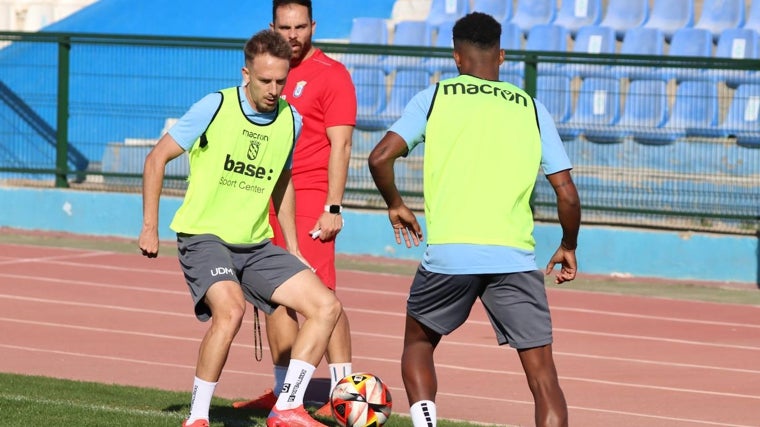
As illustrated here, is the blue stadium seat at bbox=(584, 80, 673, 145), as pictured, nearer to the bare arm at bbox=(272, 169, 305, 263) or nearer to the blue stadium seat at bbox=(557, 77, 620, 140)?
the blue stadium seat at bbox=(557, 77, 620, 140)

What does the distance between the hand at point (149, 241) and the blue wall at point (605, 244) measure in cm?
986

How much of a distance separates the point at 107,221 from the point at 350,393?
12.0 m

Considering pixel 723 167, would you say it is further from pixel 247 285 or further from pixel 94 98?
pixel 247 285

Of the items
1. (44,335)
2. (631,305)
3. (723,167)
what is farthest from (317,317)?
(723,167)

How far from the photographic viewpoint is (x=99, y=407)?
312 inches

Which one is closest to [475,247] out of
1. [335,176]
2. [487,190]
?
[487,190]

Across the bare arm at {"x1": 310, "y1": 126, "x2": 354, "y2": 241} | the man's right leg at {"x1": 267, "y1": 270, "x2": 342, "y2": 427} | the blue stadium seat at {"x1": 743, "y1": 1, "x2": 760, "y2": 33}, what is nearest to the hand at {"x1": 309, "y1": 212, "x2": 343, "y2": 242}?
the bare arm at {"x1": 310, "y1": 126, "x2": 354, "y2": 241}

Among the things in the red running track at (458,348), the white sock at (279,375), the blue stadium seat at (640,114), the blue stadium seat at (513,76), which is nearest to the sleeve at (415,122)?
the white sock at (279,375)

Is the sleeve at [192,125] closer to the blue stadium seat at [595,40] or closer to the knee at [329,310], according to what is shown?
the knee at [329,310]

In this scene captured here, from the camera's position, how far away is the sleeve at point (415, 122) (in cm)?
611

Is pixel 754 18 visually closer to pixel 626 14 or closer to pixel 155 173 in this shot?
pixel 626 14

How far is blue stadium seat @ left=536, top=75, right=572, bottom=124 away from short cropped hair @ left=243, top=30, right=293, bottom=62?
32.5 feet

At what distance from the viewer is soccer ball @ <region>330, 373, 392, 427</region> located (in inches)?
271

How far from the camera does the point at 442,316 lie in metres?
6.30
